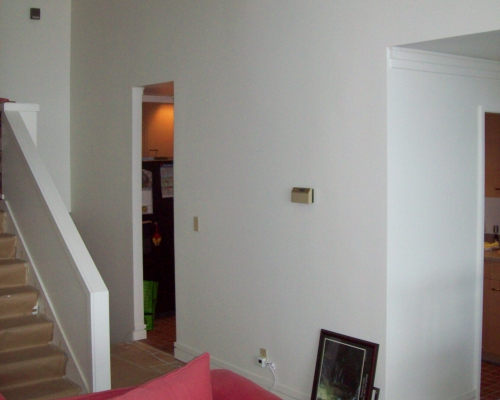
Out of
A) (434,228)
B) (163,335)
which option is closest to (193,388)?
(434,228)

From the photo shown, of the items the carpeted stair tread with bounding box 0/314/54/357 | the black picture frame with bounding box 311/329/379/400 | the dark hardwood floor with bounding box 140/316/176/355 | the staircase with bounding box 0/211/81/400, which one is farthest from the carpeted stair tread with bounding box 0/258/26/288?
the black picture frame with bounding box 311/329/379/400

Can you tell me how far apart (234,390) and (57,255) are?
220 cm

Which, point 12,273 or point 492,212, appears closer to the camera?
point 12,273

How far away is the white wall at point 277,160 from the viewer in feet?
12.2

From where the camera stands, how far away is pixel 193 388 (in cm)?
231

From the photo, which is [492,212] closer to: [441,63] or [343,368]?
[441,63]

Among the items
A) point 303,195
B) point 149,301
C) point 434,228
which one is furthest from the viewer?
point 149,301

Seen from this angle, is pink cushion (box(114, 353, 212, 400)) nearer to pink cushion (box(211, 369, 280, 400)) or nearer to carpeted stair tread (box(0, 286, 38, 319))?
pink cushion (box(211, 369, 280, 400))

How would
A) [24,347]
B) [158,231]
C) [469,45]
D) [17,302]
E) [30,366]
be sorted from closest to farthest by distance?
[469,45] → [30,366] → [24,347] → [17,302] → [158,231]

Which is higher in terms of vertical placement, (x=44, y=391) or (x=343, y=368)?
(x=343, y=368)

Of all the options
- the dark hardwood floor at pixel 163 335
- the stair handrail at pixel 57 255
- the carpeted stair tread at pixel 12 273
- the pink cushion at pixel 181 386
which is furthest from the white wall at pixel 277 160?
the pink cushion at pixel 181 386

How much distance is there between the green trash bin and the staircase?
184cm

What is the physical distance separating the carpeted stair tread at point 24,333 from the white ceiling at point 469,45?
10.0ft

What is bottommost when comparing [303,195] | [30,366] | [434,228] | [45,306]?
[30,366]
